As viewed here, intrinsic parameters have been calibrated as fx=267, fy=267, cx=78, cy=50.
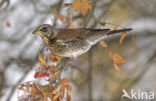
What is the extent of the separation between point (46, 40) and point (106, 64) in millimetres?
2319

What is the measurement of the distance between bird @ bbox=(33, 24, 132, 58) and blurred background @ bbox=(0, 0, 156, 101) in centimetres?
49

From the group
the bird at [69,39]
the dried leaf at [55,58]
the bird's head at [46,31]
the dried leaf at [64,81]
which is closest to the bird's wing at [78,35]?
the bird at [69,39]

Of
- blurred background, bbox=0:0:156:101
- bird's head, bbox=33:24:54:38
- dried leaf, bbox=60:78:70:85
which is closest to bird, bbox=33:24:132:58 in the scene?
bird's head, bbox=33:24:54:38

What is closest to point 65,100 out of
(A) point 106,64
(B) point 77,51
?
(B) point 77,51

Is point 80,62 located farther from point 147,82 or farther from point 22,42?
point 147,82

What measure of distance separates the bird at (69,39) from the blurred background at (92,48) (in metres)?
0.49

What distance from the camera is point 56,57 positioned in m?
3.21

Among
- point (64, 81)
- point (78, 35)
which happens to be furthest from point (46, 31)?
point (64, 81)

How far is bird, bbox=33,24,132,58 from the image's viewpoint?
3414 mm

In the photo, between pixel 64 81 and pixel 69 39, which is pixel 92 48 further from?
pixel 64 81

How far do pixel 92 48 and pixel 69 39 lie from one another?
1.11 m

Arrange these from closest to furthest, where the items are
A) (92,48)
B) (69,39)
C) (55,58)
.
Answer: (55,58) → (69,39) → (92,48)

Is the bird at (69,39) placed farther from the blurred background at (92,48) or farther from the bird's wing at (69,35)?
the blurred background at (92,48)

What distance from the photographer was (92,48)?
456 centimetres
